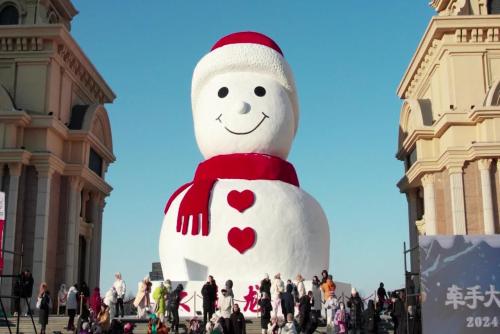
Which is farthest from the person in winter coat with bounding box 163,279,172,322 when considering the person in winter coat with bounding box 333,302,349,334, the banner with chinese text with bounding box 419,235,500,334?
the banner with chinese text with bounding box 419,235,500,334

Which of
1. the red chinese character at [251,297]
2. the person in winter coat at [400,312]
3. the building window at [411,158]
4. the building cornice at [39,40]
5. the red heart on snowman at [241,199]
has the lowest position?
the person in winter coat at [400,312]

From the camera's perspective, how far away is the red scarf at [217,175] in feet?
74.4

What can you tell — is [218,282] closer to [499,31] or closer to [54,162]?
[54,162]

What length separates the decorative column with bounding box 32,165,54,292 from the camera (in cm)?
2905

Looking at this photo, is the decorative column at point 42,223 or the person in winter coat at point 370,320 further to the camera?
the decorative column at point 42,223

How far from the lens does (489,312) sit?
40.0 feet

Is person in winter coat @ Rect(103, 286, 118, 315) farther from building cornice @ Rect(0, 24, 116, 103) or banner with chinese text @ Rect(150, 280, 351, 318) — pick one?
building cornice @ Rect(0, 24, 116, 103)

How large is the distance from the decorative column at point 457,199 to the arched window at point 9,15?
2133 centimetres

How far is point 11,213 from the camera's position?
95.2ft

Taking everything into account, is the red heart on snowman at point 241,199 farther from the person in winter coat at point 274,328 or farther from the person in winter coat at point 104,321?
the person in winter coat at point 104,321

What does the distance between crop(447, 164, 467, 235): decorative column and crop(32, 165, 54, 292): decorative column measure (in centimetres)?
1723

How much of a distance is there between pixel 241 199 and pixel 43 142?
11.7 meters

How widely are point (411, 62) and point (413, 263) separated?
413 inches

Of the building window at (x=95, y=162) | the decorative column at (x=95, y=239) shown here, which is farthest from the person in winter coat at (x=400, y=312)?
the decorative column at (x=95, y=239)
